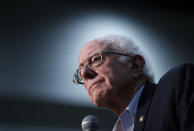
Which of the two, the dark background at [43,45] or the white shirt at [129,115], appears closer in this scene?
the white shirt at [129,115]

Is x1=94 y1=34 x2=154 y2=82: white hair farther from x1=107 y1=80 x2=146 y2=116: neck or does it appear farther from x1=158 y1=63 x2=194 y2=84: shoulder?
x1=158 y1=63 x2=194 y2=84: shoulder

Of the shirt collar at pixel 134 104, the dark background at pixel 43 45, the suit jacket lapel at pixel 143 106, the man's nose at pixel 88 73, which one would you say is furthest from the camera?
the dark background at pixel 43 45

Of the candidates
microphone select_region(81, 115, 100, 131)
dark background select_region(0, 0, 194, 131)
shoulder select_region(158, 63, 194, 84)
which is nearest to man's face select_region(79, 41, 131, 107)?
microphone select_region(81, 115, 100, 131)

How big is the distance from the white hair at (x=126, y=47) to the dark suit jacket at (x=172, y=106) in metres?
0.25

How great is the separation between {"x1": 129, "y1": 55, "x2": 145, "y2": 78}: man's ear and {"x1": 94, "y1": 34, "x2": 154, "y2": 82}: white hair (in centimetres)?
1

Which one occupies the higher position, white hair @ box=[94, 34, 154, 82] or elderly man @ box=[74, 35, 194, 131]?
white hair @ box=[94, 34, 154, 82]

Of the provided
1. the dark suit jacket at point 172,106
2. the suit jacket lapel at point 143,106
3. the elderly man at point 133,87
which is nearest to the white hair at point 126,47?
the elderly man at point 133,87

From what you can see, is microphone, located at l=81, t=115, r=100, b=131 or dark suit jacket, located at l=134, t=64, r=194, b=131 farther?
microphone, located at l=81, t=115, r=100, b=131

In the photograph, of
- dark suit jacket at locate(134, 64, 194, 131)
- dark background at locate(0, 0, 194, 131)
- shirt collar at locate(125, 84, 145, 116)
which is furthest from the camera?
dark background at locate(0, 0, 194, 131)

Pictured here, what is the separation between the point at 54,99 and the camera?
121 inches

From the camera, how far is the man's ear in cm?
120

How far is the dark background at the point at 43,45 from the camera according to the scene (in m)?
2.99

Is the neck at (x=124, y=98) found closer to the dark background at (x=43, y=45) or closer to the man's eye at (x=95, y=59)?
the man's eye at (x=95, y=59)

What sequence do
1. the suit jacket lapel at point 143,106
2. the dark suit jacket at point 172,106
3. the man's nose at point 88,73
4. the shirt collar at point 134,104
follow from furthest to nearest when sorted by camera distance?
the man's nose at point 88,73 → the shirt collar at point 134,104 → the suit jacket lapel at point 143,106 → the dark suit jacket at point 172,106
